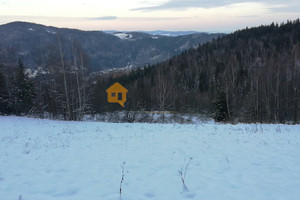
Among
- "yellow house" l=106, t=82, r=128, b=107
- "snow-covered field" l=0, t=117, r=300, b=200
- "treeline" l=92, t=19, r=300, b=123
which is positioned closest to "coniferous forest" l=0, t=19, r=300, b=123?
"treeline" l=92, t=19, r=300, b=123

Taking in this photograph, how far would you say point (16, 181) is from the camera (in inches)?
197

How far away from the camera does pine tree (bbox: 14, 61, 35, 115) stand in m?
27.5

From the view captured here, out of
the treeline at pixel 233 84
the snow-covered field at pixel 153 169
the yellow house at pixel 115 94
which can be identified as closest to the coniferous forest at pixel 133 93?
the treeline at pixel 233 84

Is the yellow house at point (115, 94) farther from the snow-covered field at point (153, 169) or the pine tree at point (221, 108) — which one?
the snow-covered field at point (153, 169)

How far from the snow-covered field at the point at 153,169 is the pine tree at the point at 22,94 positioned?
71.0ft

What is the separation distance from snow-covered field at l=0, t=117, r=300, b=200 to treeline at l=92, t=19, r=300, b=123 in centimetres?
1987

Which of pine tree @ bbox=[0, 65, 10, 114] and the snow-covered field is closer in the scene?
the snow-covered field

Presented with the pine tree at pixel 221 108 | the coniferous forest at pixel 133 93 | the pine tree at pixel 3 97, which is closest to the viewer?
the coniferous forest at pixel 133 93

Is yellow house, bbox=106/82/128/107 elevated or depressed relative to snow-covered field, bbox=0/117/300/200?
depressed

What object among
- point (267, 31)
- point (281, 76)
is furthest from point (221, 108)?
point (267, 31)

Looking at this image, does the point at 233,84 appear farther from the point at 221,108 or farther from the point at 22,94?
the point at 22,94

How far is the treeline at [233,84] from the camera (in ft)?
97.5

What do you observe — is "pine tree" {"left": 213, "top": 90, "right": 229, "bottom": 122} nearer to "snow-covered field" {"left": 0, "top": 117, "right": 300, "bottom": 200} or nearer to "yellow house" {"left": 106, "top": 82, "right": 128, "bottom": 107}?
"snow-covered field" {"left": 0, "top": 117, "right": 300, "bottom": 200}

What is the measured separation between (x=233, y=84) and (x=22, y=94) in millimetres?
31230
